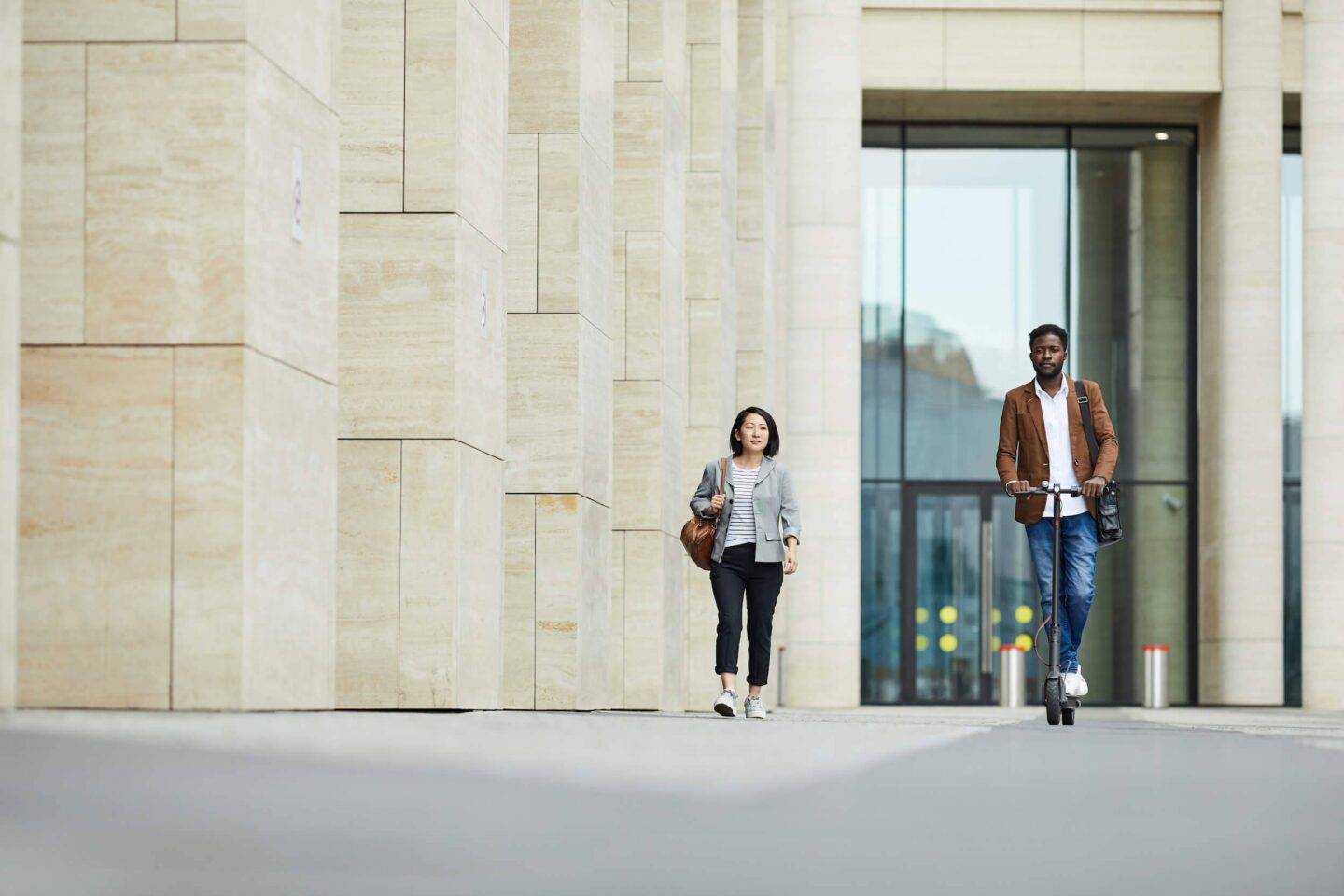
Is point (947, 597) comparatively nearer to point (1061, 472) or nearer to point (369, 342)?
point (1061, 472)

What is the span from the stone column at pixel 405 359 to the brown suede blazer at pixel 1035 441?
3017mm

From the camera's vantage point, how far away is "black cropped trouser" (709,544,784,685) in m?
13.4

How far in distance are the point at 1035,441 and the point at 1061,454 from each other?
16 cm

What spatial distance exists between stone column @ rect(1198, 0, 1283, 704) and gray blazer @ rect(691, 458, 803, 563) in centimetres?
1615

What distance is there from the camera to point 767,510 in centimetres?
1333

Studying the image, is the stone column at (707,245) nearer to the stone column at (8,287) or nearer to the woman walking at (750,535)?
the woman walking at (750,535)

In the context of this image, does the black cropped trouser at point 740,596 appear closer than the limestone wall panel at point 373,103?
No

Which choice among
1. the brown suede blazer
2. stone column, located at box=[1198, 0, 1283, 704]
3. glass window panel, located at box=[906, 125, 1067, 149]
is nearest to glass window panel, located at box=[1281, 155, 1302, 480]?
stone column, located at box=[1198, 0, 1283, 704]

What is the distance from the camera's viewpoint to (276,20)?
8359 millimetres

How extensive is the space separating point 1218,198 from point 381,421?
20.0 m

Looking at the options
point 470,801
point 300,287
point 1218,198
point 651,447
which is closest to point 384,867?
point 470,801

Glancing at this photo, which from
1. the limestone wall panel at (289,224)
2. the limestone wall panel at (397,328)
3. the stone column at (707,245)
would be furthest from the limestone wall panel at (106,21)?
the stone column at (707,245)

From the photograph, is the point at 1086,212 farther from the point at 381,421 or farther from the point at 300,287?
the point at 300,287

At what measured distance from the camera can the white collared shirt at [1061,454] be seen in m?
11.9
